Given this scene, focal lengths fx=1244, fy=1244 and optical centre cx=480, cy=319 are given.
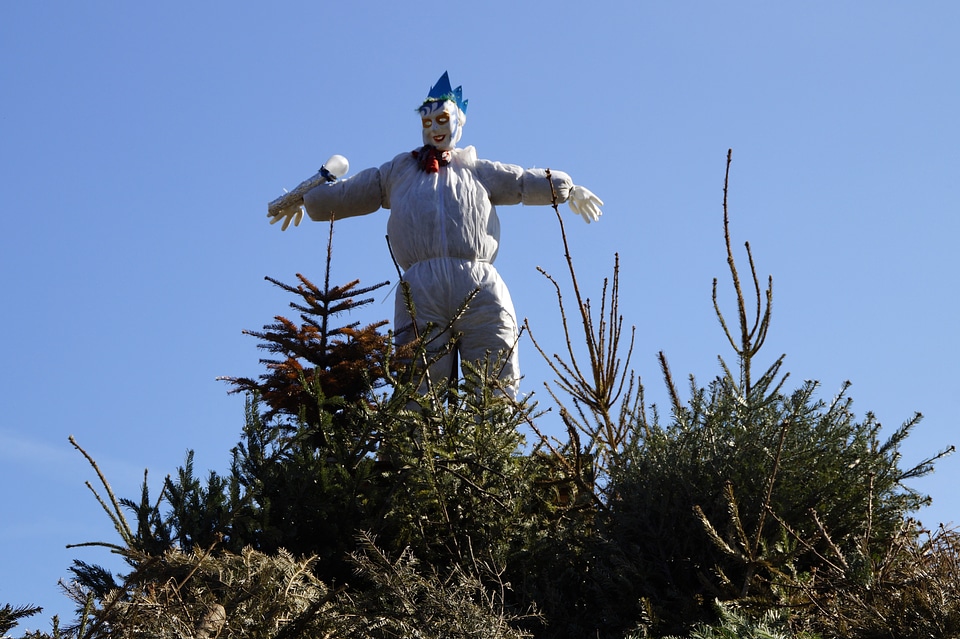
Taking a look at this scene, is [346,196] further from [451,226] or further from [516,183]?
[516,183]

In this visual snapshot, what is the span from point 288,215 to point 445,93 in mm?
1285

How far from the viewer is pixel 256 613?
11.6ft

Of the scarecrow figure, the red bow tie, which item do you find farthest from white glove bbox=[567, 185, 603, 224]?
the red bow tie

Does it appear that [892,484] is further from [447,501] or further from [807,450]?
[447,501]

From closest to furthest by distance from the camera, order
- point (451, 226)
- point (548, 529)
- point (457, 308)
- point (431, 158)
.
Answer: point (548, 529), point (457, 308), point (451, 226), point (431, 158)

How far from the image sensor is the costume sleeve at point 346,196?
7832 mm

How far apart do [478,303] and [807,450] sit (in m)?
3.14

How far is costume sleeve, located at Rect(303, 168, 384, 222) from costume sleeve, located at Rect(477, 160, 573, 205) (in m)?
0.68

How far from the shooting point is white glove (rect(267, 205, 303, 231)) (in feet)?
26.4

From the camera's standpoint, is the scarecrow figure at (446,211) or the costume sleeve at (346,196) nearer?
the scarecrow figure at (446,211)

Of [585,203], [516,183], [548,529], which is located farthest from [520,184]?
[548,529]

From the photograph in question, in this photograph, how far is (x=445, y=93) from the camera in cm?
792

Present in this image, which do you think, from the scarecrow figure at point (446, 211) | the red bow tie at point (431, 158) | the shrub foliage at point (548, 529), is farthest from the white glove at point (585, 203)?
the shrub foliage at point (548, 529)

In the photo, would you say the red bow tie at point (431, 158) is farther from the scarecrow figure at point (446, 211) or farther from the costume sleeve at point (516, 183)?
the costume sleeve at point (516, 183)
